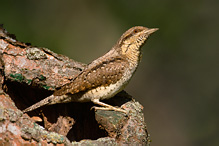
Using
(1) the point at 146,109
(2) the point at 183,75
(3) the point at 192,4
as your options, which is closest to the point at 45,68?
(1) the point at 146,109

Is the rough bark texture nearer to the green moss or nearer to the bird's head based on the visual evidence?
the green moss

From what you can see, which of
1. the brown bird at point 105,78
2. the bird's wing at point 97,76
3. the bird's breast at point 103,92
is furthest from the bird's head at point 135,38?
the bird's breast at point 103,92

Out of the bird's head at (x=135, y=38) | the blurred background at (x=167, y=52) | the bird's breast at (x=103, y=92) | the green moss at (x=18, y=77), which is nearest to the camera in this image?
the green moss at (x=18, y=77)

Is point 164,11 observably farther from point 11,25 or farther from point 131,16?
point 11,25

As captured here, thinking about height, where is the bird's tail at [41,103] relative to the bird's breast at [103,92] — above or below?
above

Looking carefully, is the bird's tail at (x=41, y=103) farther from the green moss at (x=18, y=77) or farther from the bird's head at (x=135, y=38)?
the bird's head at (x=135, y=38)

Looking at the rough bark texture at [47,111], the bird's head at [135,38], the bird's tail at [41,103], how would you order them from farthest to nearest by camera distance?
the bird's head at [135,38] → the bird's tail at [41,103] → the rough bark texture at [47,111]
